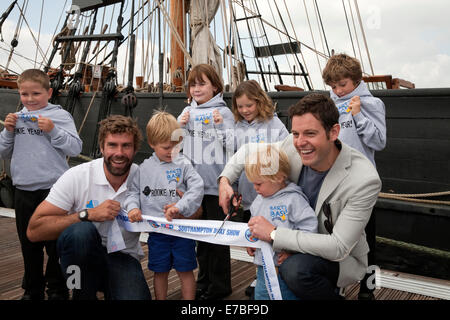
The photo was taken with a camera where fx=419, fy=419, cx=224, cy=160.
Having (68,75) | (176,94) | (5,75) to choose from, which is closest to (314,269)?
(176,94)

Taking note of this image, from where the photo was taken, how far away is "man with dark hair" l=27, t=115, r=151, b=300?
1995 millimetres

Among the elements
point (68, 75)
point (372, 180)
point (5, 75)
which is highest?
point (5, 75)

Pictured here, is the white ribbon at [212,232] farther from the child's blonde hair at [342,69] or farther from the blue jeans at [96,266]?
the child's blonde hair at [342,69]

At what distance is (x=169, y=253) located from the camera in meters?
2.26

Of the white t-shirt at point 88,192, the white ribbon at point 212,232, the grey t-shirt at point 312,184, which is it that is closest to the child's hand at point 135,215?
the white ribbon at point 212,232

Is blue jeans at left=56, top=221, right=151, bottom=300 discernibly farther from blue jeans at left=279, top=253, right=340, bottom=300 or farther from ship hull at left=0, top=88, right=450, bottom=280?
ship hull at left=0, top=88, right=450, bottom=280

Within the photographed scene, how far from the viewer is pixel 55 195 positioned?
209cm

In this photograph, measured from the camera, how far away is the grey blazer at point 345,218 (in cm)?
166

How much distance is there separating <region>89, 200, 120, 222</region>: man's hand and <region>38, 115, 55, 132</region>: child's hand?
66cm

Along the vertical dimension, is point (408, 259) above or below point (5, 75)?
below

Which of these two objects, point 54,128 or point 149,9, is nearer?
point 54,128

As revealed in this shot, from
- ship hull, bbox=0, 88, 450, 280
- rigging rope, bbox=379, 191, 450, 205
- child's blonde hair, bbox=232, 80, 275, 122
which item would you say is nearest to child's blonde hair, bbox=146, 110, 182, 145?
child's blonde hair, bbox=232, 80, 275, 122

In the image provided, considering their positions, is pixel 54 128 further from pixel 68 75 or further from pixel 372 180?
pixel 68 75

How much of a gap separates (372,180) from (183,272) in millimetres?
1122
